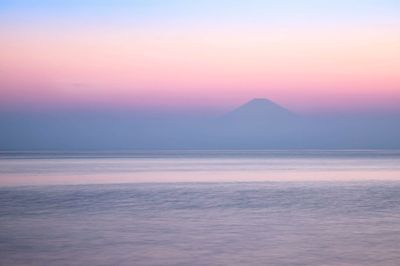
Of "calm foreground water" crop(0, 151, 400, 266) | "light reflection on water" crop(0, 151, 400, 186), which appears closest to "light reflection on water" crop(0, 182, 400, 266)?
"calm foreground water" crop(0, 151, 400, 266)

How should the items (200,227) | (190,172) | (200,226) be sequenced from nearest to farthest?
(200,227) → (200,226) → (190,172)

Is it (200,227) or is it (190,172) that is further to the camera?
(190,172)

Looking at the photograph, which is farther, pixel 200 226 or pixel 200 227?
pixel 200 226

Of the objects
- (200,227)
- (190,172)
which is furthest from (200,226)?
(190,172)

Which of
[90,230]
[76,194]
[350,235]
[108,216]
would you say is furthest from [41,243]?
[76,194]

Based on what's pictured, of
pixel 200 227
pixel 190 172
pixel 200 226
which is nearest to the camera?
pixel 200 227

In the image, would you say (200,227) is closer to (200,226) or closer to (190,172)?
(200,226)

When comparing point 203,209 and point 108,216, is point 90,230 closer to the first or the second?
point 108,216

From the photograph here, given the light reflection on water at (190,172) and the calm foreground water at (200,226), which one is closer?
the calm foreground water at (200,226)

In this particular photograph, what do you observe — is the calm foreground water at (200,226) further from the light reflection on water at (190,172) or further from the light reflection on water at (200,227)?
the light reflection on water at (190,172)

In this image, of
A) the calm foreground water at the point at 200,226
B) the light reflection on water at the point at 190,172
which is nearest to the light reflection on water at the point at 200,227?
the calm foreground water at the point at 200,226

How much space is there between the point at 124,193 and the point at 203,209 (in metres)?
8.00

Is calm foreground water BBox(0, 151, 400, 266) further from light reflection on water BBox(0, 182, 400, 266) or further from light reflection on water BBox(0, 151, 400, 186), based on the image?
light reflection on water BBox(0, 151, 400, 186)

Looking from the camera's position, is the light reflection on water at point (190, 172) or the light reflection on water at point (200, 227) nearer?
the light reflection on water at point (200, 227)
